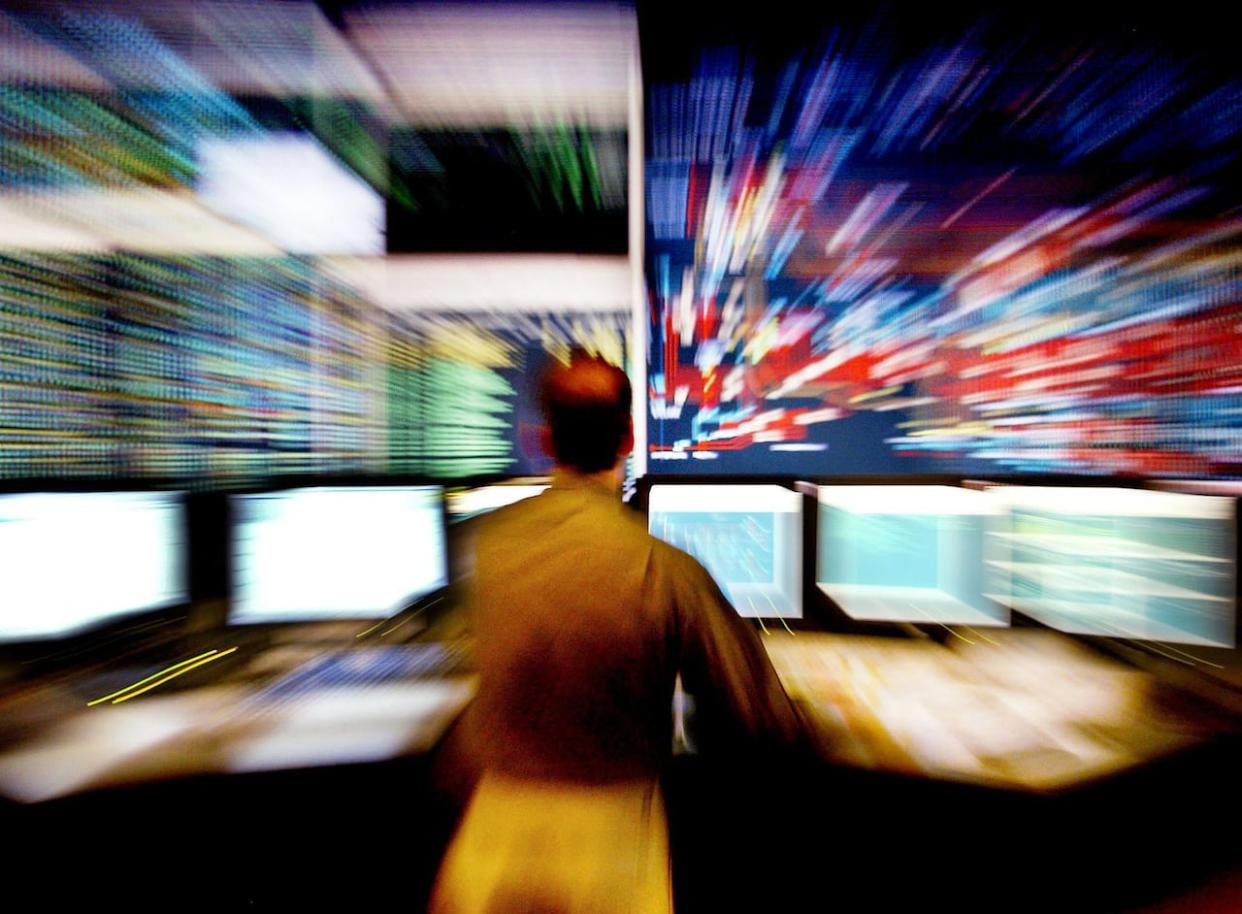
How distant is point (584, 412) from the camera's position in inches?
36.4

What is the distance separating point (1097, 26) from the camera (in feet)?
6.66

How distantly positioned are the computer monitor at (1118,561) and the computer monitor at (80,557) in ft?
7.89

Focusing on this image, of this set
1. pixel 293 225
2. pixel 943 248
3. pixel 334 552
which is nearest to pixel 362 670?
pixel 334 552

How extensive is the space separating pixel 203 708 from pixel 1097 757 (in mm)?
2133

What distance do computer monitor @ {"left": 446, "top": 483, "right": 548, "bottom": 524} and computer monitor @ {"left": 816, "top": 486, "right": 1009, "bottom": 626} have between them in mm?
944

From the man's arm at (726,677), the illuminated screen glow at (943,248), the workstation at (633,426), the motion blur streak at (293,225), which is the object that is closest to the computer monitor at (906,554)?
the workstation at (633,426)

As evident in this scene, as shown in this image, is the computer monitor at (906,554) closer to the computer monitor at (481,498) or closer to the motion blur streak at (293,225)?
the computer monitor at (481,498)

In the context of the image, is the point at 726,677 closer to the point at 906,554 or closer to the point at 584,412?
the point at 584,412

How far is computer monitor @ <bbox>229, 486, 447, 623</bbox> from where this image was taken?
1.57 metres

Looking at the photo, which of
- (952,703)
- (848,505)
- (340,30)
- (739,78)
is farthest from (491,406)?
(952,703)

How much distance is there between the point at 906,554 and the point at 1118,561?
54 centimetres

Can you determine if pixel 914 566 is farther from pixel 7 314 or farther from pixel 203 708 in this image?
pixel 7 314

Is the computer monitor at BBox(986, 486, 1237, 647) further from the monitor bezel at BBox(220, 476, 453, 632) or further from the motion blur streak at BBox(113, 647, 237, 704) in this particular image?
the motion blur streak at BBox(113, 647, 237, 704)

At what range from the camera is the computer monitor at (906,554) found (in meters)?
1.62
